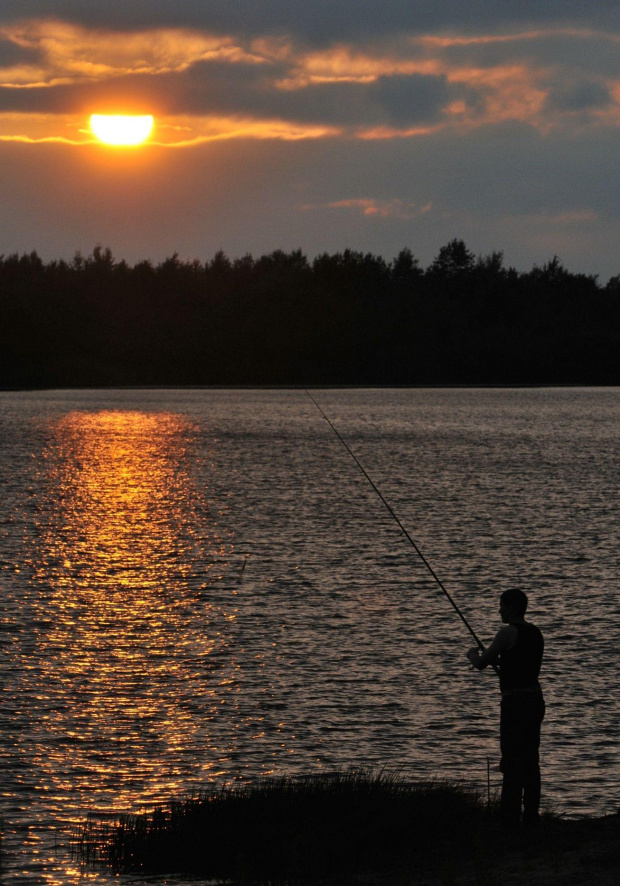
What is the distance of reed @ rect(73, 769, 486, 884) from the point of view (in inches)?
357

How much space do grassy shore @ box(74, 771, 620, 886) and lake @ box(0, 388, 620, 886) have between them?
21.6 inches

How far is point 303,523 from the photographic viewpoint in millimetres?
28875

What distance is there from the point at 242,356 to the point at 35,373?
23.8 m

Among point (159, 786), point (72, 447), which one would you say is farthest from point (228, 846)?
point (72, 447)

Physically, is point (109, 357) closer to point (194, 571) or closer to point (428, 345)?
point (428, 345)

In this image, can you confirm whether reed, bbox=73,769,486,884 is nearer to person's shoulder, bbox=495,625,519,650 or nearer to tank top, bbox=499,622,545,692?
tank top, bbox=499,622,545,692

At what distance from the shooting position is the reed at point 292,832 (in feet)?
29.8

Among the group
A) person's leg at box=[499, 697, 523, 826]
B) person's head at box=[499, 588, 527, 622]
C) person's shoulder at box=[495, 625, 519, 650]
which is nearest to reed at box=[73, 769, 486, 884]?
person's leg at box=[499, 697, 523, 826]

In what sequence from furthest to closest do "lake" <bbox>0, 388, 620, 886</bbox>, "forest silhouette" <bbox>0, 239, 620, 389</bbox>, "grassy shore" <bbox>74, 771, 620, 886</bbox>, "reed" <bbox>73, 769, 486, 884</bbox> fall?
"forest silhouette" <bbox>0, 239, 620, 389</bbox>
"lake" <bbox>0, 388, 620, 886</bbox>
"reed" <bbox>73, 769, 486, 884</bbox>
"grassy shore" <bbox>74, 771, 620, 886</bbox>

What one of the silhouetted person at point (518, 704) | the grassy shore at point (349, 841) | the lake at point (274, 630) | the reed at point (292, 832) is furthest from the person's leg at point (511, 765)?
the lake at point (274, 630)

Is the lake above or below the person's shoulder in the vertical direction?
below

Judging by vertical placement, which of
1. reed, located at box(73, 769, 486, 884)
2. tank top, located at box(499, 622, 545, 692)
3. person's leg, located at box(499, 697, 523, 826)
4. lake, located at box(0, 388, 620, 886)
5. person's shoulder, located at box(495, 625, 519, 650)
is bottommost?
lake, located at box(0, 388, 620, 886)

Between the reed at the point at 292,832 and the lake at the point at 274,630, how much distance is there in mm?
441

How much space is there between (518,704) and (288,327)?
152m
